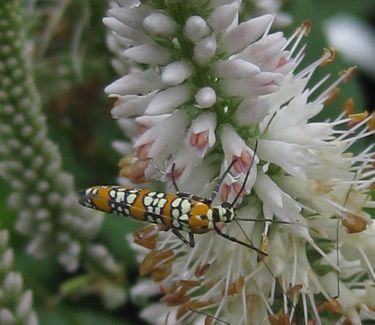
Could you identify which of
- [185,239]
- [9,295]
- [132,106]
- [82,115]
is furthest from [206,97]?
[82,115]

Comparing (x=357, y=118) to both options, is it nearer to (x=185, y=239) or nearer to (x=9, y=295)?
(x=185, y=239)

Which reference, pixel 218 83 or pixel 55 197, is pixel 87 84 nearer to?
pixel 55 197

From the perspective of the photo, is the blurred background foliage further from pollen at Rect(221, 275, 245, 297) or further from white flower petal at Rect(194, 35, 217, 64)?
white flower petal at Rect(194, 35, 217, 64)

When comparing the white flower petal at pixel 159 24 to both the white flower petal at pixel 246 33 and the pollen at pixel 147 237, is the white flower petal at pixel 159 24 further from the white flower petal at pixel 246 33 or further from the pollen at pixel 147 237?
the pollen at pixel 147 237

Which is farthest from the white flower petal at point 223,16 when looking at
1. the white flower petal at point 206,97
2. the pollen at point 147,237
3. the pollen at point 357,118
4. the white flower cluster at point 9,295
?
the white flower cluster at point 9,295

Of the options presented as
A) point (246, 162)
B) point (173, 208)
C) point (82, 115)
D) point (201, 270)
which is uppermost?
point (246, 162)

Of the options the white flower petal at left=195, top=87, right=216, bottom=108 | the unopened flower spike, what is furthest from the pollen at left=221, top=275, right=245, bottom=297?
the unopened flower spike
